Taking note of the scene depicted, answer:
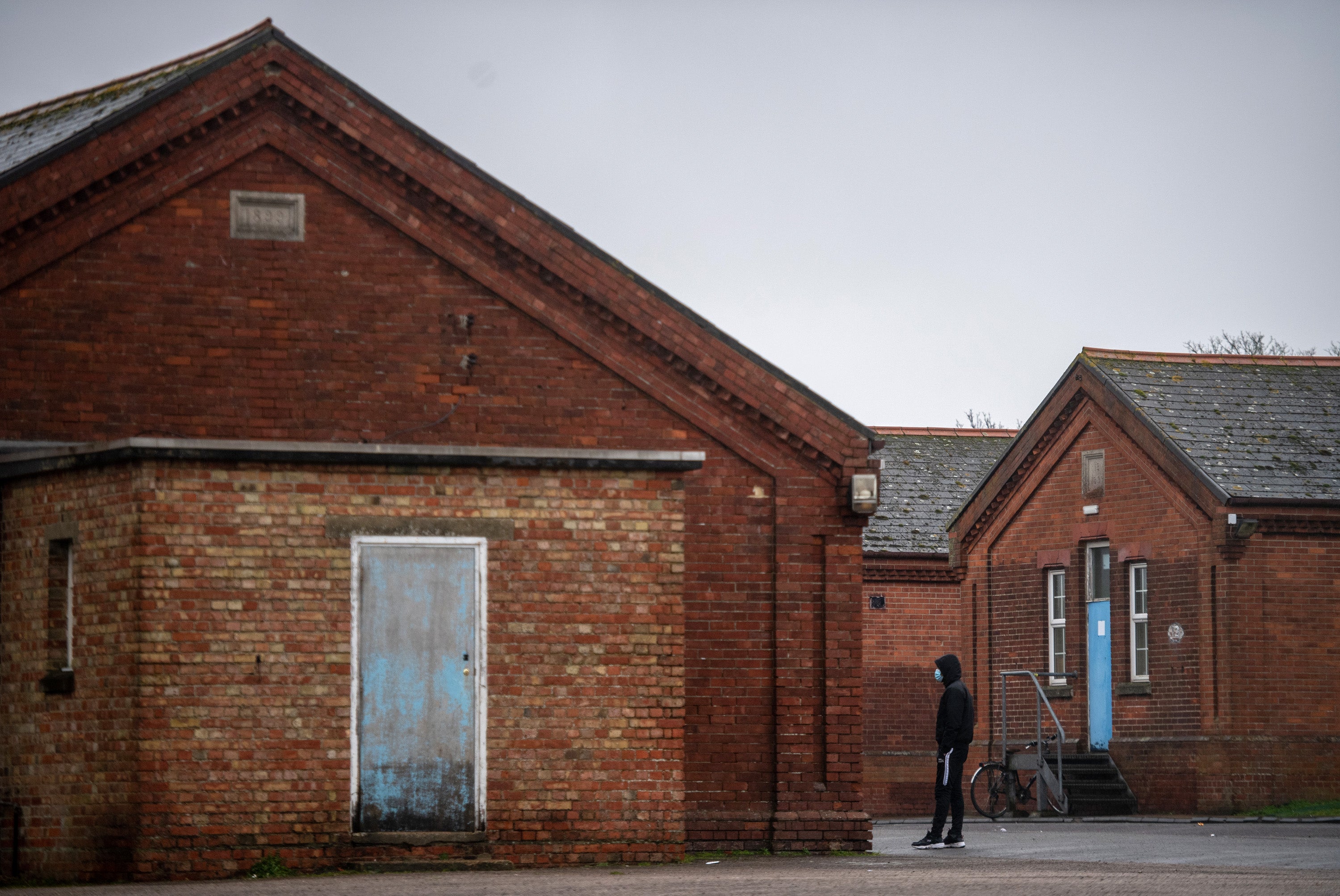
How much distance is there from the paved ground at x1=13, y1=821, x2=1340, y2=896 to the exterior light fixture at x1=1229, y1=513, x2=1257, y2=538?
8.00 metres

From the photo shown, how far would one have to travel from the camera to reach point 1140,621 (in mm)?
27766

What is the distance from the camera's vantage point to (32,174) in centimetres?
1630

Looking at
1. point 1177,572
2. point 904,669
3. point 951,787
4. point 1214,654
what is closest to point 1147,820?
point 1214,654

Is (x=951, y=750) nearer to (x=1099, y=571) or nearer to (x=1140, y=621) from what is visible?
(x=1140, y=621)

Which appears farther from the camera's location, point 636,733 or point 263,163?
point 263,163

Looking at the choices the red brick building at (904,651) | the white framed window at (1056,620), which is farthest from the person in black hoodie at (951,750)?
the red brick building at (904,651)

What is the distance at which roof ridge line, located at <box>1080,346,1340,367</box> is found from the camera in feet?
A: 96.1

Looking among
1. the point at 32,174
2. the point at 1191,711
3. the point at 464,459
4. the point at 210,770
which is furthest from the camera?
the point at 1191,711

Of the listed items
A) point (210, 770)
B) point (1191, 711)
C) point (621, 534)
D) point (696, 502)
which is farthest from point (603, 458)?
point (1191, 711)

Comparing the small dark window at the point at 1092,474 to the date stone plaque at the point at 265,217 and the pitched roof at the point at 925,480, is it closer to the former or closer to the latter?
the pitched roof at the point at 925,480

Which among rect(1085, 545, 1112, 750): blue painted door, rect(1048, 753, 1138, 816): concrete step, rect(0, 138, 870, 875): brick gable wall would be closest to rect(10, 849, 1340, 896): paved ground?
rect(0, 138, 870, 875): brick gable wall

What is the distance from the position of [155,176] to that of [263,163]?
0.99 metres

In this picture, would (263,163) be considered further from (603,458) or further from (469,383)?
(603,458)

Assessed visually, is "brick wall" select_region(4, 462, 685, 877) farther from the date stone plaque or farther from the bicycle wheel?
the bicycle wheel
